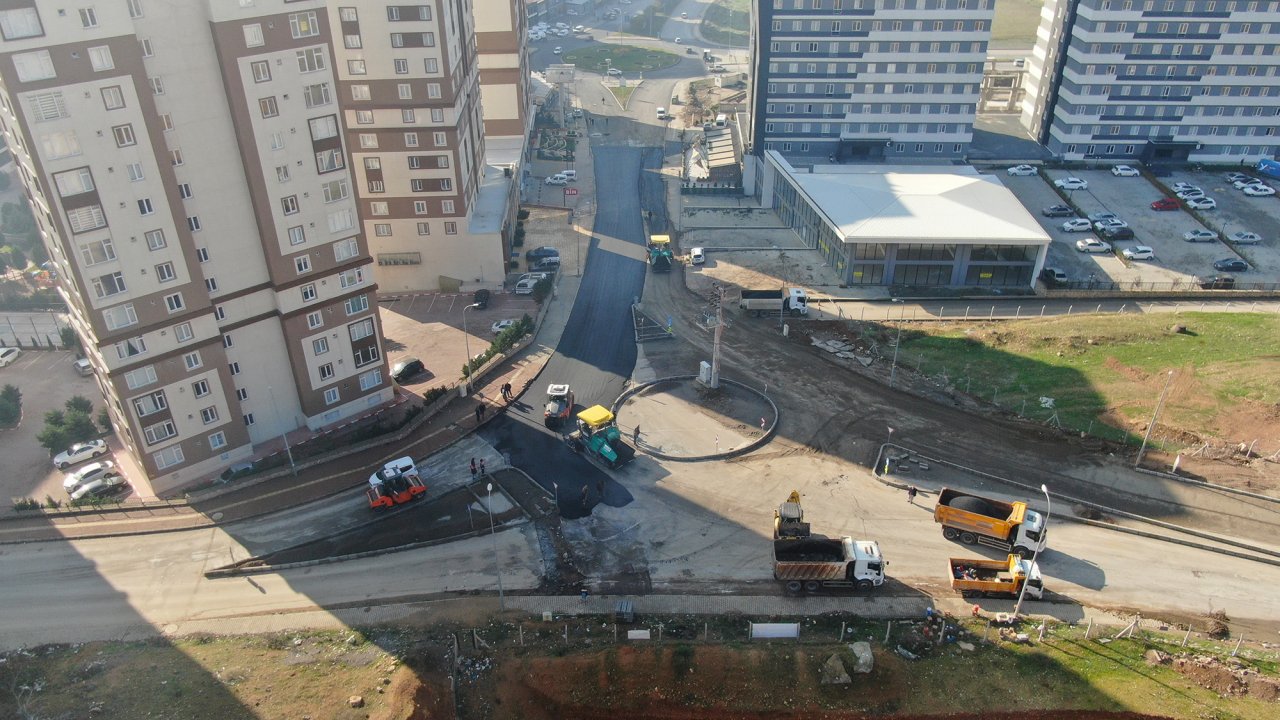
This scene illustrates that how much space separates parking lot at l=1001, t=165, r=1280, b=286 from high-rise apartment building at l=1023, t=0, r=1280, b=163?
18.9 ft

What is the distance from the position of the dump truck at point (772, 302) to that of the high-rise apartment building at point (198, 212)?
34.7 m

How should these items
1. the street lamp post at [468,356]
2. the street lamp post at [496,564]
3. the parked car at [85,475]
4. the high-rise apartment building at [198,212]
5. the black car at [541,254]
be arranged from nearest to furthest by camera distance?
the street lamp post at [496,564]
the high-rise apartment building at [198,212]
the parked car at [85,475]
the street lamp post at [468,356]
the black car at [541,254]

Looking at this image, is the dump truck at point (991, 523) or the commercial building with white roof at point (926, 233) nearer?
the dump truck at point (991, 523)

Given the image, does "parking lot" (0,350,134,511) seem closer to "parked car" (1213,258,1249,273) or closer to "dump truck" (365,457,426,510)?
"dump truck" (365,457,426,510)

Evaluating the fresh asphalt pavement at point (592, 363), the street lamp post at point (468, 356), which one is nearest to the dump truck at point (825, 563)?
the fresh asphalt pavement at point (592, 363)

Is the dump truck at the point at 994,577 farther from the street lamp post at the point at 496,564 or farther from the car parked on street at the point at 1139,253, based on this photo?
the car parked on street at the point at 1139,253

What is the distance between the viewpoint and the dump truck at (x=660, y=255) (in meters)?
92.6

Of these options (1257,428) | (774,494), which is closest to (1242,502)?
(1257,428)

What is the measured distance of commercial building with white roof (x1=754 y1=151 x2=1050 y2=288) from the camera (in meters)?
84.8

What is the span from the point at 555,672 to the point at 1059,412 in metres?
44.8

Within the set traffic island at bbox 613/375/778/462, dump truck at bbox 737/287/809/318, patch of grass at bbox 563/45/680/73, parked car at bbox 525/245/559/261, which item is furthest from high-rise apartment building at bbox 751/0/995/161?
patch of grass at bbox 563/45/680/73

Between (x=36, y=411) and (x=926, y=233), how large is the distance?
83.5 meters

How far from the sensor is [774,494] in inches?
2323

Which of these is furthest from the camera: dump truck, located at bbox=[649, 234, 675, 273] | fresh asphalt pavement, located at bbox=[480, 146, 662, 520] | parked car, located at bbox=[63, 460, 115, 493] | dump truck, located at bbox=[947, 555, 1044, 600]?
dump truck, located at bbox=[649, 234, 675, 273]
